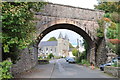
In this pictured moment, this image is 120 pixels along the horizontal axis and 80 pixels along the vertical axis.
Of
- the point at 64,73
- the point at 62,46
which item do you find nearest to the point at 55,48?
the point at 62,46

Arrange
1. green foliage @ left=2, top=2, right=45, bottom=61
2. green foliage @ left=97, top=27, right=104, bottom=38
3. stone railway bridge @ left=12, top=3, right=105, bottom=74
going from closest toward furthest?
green foliage @ left=2, top=2, right=45, bottom=61
stone railway bridge @ left=12, top=3, right=105, bottom=74
green foliage @ left=97, top=27, right=104, bottom=38

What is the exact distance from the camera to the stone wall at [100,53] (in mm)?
24500

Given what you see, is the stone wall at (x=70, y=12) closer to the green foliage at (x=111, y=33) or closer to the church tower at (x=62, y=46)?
the green foliage at (x=111, y=33)

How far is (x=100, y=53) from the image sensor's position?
25578 millimetres

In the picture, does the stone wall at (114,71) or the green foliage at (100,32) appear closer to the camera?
the stone wall at (114,71)

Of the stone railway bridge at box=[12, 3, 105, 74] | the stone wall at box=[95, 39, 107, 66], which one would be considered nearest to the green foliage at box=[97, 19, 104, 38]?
the stone railway bridge at box=[12, 3, 105, 74]

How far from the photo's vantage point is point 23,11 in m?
8.77

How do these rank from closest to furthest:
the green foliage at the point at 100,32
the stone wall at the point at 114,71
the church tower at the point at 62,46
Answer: the stone wall at the point at 114,71
the green foliage at the point at 100,32
the church tower at the point at 62,46

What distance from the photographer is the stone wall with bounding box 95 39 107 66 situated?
24.5m

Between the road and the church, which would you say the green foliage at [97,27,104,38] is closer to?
the road

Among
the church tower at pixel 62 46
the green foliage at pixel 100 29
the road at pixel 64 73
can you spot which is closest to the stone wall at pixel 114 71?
the road at pixel 64 73

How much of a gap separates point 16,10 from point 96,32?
742 inches

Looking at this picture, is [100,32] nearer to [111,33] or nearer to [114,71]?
[111,33]

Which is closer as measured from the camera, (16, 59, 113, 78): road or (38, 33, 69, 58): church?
(16, 59, 113, 78): road
